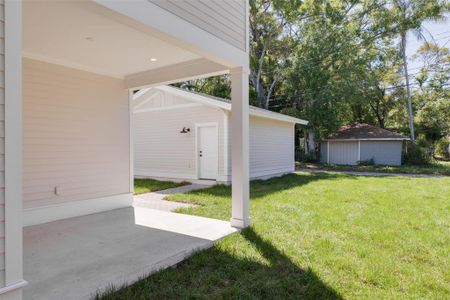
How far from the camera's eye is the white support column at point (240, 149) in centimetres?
459

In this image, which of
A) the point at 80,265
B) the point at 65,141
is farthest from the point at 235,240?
the point at 65,141

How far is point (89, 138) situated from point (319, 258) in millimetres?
4555

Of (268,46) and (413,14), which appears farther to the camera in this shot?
(268,46)

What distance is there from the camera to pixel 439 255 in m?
3.66

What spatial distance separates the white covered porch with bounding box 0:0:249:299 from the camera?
2588mm

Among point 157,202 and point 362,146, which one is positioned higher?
point 362,146

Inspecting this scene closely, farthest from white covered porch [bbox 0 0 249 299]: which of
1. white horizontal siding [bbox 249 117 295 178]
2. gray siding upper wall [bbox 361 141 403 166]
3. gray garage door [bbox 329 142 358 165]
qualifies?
gray siding upper wall [bbox 361 141 403 166]

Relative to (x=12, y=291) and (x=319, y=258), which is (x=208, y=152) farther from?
(x=12, y=291)

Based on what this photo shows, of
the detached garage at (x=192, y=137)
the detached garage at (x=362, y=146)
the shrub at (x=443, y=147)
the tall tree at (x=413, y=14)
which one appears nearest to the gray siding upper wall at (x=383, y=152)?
the detached garage at (x=362, y=146)

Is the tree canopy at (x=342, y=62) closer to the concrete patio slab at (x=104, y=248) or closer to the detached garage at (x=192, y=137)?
the detached garage at (x=192, y=137)

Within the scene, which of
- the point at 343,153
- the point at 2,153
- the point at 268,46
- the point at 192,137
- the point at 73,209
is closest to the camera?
the point at 2,153

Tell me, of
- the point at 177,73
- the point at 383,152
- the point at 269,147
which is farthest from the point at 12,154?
the point at 383,152

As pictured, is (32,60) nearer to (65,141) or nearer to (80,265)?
(65,141)

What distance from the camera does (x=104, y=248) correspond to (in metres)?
3.75
